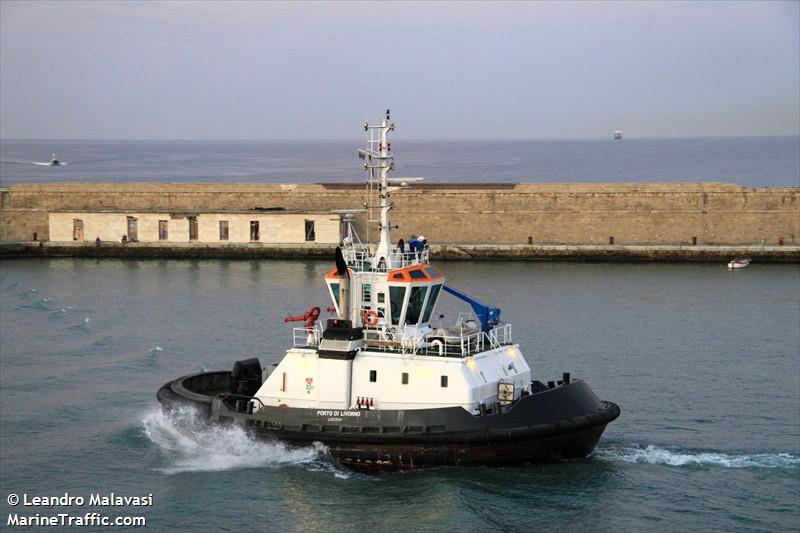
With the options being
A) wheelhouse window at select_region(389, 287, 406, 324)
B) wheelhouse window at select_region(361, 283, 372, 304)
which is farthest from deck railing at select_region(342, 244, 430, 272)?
wheelhouse window at select_region(389, 287, 406, 324)

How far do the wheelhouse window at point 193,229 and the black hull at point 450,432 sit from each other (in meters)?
29.5

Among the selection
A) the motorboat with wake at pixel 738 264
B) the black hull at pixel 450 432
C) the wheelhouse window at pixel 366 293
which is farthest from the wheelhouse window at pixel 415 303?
the motorboat with wake at pixel 738 264

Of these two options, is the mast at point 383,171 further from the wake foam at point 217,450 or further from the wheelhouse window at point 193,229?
the wheelhouse window at point 193,229

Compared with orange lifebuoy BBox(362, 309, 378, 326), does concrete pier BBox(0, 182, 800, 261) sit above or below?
above

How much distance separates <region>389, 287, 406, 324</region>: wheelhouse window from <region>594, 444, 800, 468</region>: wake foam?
385 centimetres

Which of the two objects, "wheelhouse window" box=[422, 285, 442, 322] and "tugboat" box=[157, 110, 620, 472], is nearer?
"tugboat" box=[157, 110, 620, 472]

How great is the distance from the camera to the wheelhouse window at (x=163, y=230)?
47938 mm

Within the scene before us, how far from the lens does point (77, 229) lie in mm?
48594

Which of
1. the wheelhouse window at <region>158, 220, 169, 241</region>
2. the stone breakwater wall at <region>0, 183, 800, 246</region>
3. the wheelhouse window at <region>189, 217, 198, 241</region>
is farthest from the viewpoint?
the wheelhouse window at <region>158, 220, 169, 241</region>

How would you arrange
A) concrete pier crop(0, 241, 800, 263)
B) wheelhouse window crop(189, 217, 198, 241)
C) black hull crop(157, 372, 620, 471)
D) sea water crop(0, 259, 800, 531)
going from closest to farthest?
sea water crop(0, 259, 800, 531) → black hull crop(157, 372, 620, 471) → concrete pier crop(0, 241, 800, 263) → wheelhouse window crop(189, 217, 198, 241)

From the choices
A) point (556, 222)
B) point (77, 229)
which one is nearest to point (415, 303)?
point (556, 222)

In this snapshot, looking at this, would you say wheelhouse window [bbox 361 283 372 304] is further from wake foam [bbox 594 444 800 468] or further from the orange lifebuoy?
wake foam [bbox 594 444 800 468]

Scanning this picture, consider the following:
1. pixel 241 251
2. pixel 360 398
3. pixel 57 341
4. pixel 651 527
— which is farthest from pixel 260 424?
pixel 241 251

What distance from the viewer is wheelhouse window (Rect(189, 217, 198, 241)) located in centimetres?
4753
